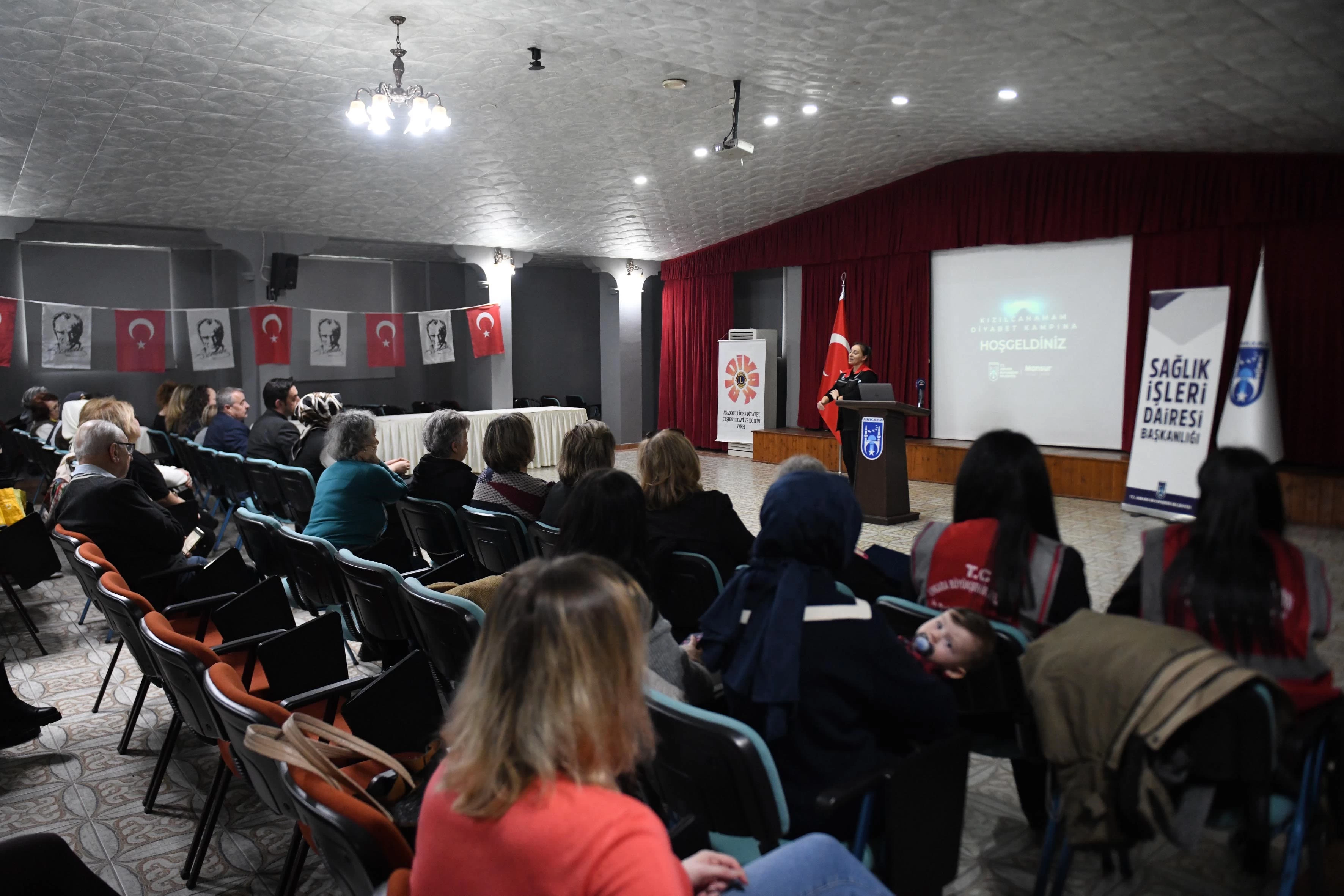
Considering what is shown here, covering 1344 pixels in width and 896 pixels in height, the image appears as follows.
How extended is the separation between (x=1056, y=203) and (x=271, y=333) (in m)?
8.98

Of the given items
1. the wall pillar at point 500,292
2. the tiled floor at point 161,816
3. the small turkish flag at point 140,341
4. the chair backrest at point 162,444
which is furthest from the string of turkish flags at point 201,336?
the tiled floor at point 161,816

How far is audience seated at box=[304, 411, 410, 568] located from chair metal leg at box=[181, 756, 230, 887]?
55.2 inches

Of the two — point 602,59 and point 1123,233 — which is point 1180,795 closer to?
point 602,59

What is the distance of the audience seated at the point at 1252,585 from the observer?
179 centimetres

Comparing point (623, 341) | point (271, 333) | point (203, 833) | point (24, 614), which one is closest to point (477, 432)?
point (271, 333)

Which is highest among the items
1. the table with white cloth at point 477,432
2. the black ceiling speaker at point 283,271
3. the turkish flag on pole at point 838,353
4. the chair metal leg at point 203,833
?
the black ceiling speaker at point 283,271

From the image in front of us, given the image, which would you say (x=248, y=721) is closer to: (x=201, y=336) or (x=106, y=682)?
(x=106, y=682)

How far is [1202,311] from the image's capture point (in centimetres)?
718

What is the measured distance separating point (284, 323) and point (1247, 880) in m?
10.8

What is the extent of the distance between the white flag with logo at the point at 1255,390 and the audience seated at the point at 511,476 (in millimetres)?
6002

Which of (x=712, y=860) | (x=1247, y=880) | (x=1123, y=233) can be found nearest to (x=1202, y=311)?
(x=1123, y=233)

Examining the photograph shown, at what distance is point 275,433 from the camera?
230 inches

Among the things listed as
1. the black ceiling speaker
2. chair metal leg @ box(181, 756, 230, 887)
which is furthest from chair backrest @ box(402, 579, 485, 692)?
the black ceiling speaker

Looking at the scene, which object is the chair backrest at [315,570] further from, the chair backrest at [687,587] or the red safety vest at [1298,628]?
the red safety vest at [1298,628]
